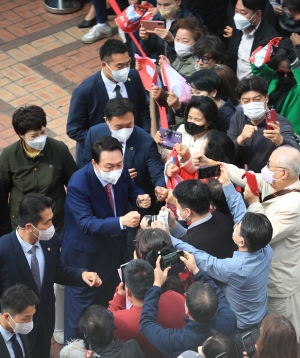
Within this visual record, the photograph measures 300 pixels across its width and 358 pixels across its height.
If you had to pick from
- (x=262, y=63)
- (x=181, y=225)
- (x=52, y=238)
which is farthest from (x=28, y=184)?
(x=262, y=63)

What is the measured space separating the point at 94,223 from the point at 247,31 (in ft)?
9.12

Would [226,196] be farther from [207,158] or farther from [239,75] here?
[239,75]

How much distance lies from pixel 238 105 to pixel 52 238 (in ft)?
6.85

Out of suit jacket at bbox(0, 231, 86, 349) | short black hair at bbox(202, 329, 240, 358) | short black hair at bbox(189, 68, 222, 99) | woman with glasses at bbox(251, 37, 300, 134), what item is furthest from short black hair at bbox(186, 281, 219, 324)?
woman with glasses at bbox(251, 37, 300, 134)

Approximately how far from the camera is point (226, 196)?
4668mm

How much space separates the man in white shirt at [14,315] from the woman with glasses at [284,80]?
9.21 ft

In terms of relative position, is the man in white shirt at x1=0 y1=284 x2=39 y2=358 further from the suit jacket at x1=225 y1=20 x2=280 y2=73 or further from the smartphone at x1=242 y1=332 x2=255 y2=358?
the suit jacket at x1=225 y1=20 x2=280 y2=73

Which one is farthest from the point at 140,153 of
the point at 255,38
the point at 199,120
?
the point at 255,38

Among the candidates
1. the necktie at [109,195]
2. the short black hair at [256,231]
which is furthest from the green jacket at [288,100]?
the short black hair at [256,231]

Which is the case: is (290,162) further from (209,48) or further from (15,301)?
(15,301)

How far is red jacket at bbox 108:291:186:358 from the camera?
3.98 m

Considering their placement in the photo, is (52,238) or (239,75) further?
(239,75)

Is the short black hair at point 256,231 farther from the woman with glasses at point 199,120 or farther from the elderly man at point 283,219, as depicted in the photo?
the woman with glasses at point 199,120

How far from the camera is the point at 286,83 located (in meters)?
5.84
